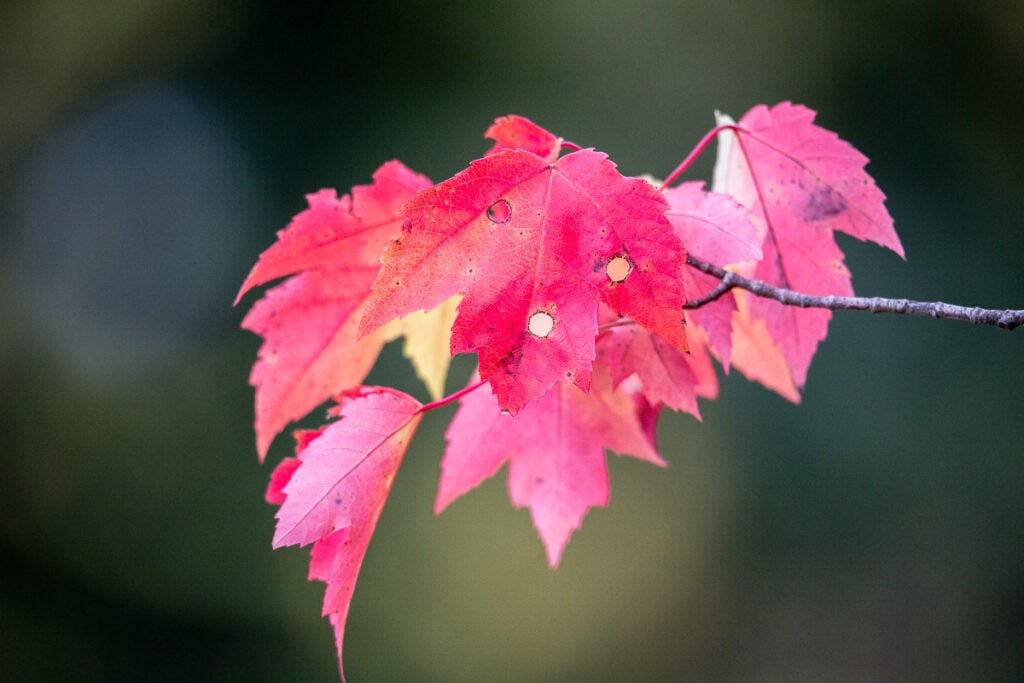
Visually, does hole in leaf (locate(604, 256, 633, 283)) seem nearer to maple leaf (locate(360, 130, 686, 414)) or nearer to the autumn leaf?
maple leaf (locate(360, 130, 686, 414))

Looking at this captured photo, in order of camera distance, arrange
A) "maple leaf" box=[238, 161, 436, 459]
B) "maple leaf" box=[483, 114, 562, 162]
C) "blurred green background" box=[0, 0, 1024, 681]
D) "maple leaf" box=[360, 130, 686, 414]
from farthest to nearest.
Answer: "blurred green background" box=[0, 0, 1024, 681] → "maple leaf" box=[238, 161, 436, 459] → "maple leaf" box=[483, 114, 562, 162] → "maple leaf" box=[360, 130, 686, 414]

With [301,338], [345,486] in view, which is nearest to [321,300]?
[301,338]

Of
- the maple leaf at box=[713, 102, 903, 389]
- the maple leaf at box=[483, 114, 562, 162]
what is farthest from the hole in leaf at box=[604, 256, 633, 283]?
the maple leaf at box=[713, 102, 903, 389]

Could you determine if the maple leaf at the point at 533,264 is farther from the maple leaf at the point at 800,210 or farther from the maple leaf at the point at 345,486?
the maple leaf at the point at 800,210

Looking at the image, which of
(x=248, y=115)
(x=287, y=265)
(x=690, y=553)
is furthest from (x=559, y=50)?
(x=287, y=265)

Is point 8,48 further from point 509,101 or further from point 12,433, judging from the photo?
point 509,101

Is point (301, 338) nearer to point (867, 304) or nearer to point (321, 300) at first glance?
point (321, 300)
